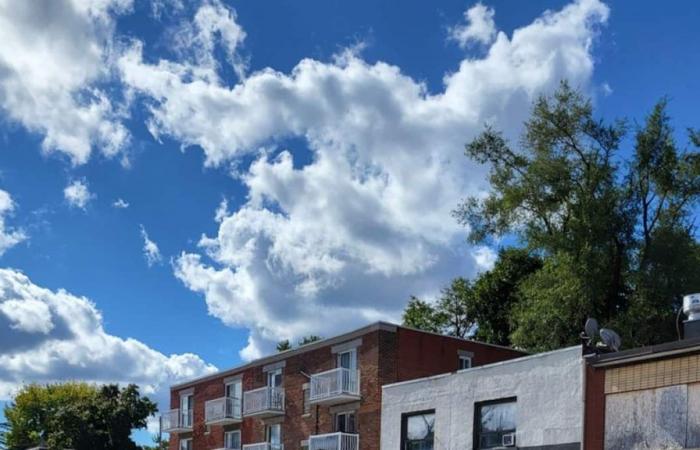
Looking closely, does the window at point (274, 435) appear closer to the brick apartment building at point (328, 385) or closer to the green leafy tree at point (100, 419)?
the brick apartment building at point (328, 385)

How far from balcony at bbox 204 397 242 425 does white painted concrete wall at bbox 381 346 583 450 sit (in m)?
14.4

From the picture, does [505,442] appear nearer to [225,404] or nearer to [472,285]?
[225,404]

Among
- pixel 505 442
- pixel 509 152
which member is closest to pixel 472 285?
pixel 509 152

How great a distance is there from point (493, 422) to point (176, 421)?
94.2ft

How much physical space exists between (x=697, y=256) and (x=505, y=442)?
570 inches

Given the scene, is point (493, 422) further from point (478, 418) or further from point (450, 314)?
point (450, 314)

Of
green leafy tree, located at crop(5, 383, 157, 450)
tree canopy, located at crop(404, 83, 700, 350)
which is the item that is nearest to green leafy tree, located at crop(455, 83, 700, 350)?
tree canopy, located at crop(404, 83, 700, 350)

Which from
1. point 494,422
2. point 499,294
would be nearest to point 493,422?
point 494,422

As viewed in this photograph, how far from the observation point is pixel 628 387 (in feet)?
72.2

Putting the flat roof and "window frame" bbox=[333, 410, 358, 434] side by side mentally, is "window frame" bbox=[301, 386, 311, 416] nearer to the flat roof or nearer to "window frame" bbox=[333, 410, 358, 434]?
"window frame" bbox=[333, 410, 358, 434]

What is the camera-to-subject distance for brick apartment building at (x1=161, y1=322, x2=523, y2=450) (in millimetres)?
35375

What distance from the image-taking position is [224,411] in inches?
1777

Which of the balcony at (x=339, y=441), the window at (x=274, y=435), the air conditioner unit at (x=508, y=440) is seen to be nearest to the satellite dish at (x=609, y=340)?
the air conditioner unit at (x=508, y=440)

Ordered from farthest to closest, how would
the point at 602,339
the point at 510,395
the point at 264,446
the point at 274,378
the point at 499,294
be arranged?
1. the point at 499,294
2. the point at 274,378
3. the point at 264,446
4. the point at 510,395
5. the point at 602,339
